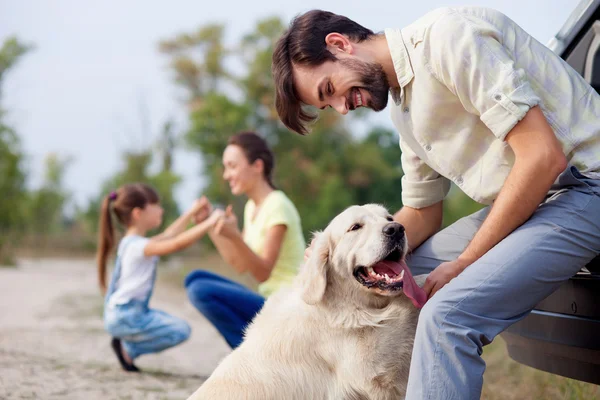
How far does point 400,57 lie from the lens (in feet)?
9.53

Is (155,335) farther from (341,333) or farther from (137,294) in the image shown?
(341,333)

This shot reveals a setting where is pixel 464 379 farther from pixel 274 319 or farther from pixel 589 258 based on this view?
pixel 274 319

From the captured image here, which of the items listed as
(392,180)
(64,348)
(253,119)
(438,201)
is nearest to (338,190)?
(392,180)

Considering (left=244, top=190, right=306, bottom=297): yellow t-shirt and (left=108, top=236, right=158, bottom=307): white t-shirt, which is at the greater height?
(left=244, top=190, right=306, bottom=297): yellow t-shirt

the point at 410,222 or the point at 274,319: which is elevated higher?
the point at 410,222


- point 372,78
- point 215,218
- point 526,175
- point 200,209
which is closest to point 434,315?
point 526,175

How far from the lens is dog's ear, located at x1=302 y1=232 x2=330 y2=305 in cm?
320

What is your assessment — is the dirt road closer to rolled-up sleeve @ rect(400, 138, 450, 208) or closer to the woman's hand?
the woman's hand

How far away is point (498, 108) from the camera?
259cm

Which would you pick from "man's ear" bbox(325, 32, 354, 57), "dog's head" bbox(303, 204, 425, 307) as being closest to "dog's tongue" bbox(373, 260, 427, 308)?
"dog's head" bbox(303, 204, 425, 307)

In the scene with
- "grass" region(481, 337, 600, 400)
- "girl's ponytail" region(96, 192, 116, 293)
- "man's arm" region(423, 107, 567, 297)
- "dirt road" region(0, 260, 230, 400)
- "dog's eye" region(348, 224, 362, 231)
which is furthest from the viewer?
"girl's ponytail" region(96, 192, 116, 293)

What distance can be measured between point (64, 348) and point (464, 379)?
217 inches

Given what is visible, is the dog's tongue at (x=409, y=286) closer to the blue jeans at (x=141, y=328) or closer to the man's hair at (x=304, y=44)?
the man's hair at (x=304, y=44)

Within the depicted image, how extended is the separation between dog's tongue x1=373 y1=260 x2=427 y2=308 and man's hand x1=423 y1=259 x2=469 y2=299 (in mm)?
86
